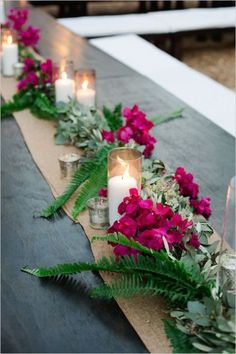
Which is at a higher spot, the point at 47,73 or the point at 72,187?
the point at 47,73

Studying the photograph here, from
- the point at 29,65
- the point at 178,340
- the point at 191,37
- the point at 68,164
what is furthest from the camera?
the point at 191,37

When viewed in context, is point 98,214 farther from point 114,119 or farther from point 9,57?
point 9,57

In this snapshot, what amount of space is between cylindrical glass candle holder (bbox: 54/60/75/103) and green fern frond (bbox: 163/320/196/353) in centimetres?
105

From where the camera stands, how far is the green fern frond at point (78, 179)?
131 centimetres

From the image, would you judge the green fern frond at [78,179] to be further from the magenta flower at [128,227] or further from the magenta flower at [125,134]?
the magenta flower at [128,227]

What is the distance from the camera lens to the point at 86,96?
1.85 metres

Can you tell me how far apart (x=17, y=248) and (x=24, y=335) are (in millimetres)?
270

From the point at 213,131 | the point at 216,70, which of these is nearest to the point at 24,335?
the point at 213,131

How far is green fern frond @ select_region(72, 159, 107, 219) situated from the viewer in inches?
50.9

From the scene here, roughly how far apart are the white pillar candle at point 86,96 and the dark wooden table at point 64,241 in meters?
0.21

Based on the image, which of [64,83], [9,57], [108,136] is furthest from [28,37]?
[108,136]

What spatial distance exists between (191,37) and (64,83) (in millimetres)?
3962

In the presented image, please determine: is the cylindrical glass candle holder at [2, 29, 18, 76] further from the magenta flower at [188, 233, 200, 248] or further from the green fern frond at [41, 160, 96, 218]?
the magenta flower at [188, 233, 200, 248]

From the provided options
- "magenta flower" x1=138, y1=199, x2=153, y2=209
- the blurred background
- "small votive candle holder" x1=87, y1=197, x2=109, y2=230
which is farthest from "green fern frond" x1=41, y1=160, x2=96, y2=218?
the blurred background
